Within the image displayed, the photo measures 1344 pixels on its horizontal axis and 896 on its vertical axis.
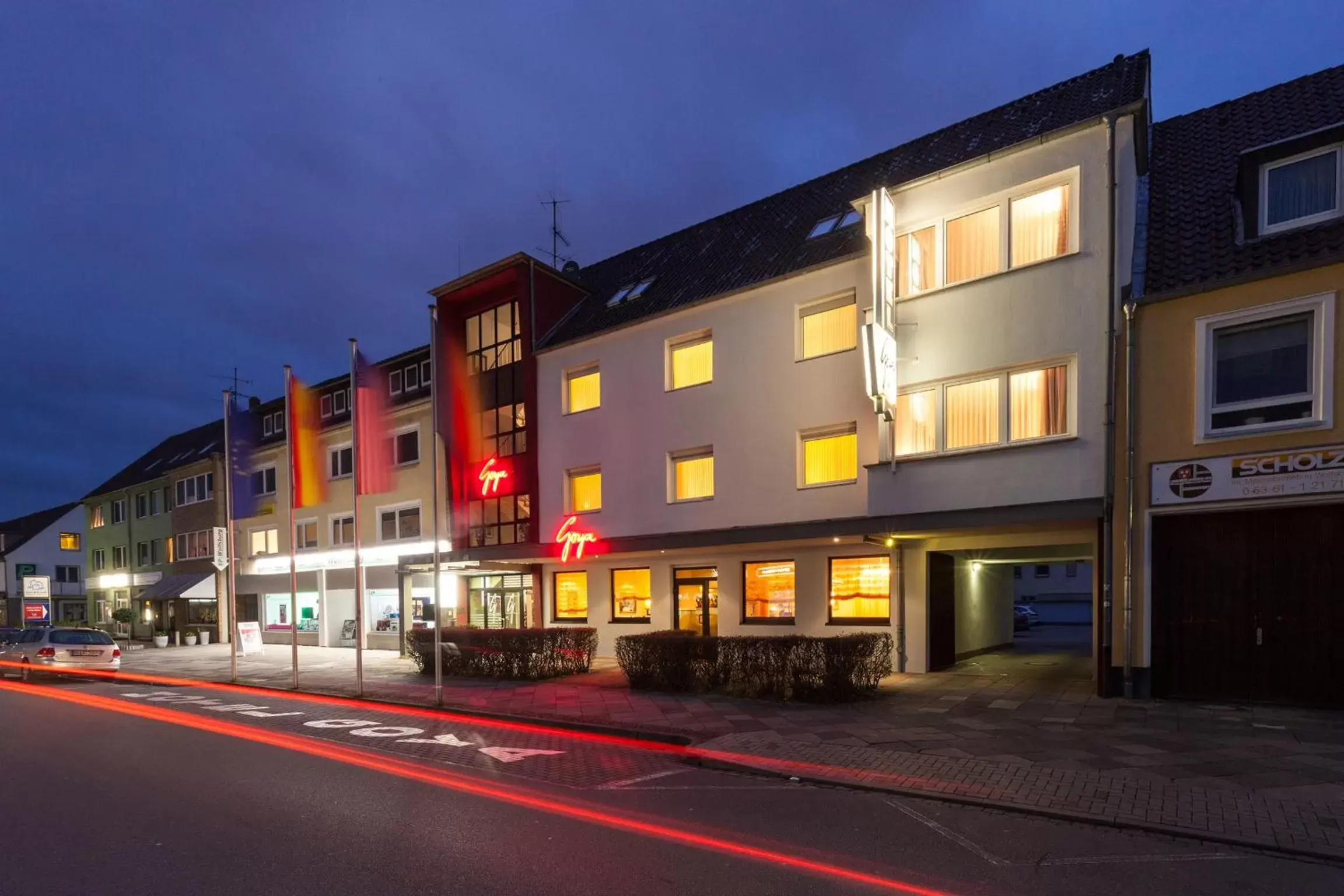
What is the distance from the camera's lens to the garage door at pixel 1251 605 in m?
10.6

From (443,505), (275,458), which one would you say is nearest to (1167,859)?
(443,505)

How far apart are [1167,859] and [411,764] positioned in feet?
24.5

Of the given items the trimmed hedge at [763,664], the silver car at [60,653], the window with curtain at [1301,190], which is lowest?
the trimmed hedge at [763,664]

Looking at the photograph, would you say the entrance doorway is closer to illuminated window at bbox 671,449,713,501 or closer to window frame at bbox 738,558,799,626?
window frame at bbox 738,558,799,626

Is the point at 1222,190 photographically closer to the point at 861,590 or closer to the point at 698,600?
the point at 861,590

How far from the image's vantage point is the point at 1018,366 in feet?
43.7

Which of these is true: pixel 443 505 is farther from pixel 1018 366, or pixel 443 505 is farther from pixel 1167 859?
pixel 1167 859

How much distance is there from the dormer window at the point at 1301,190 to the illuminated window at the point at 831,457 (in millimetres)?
7421

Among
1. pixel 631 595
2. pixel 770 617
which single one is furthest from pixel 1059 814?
pixel 631 595

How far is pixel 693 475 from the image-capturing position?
61.4 feet

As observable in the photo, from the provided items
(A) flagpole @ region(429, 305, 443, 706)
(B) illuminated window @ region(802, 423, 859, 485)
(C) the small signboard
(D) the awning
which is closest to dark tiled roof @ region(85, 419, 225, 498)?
(D) the awning

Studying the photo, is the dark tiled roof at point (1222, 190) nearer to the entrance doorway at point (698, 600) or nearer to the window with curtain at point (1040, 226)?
the window with curtain at point (1040, 226)

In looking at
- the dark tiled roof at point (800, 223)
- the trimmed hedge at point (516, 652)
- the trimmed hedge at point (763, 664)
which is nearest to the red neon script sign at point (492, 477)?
the dark tiled roof at point (800, 223)

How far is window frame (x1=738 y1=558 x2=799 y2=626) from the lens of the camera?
1700 cm
